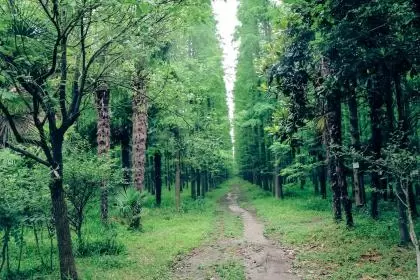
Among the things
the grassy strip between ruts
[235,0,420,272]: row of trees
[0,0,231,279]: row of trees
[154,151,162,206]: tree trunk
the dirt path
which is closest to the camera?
[0,0,231,279]: row of trees

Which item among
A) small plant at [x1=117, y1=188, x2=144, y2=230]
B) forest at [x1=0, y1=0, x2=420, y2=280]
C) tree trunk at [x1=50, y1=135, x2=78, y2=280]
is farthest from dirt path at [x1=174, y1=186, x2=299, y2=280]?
small plant at [x1=117, y1=188, x2=144, y2=230]

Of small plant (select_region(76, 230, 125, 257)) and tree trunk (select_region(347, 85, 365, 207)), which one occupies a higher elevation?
tree trunk (select_region(347, 85, 365, 207))

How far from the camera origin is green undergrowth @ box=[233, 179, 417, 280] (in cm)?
809

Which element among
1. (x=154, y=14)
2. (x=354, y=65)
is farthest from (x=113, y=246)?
(x=354, y=65)

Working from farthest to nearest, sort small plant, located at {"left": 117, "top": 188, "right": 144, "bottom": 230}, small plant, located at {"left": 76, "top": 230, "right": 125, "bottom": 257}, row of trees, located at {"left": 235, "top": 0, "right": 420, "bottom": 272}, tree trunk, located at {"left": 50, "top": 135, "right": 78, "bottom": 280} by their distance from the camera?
small plant, located at {"left": 117, "top": 188, "right": 144, "bottom": 230}
small plant, located at {"left": 76, "top": 230, "right": 125, "bottom": 257}
tree trunk, located at {"left": 50, "top": 135, "right": 78, "bottom": 280}
row of trees, located at {"left": 235, "top": 0, "right": 420, "bottom": 272}

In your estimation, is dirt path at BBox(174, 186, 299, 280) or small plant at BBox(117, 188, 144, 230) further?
small plant at BBox(117, 188, 144, 230)

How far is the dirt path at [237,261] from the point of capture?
8523mm

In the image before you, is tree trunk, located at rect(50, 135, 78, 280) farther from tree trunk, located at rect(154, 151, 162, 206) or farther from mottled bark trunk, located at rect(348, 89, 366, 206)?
tree trunk, located at rect(154, 151, 162, 206)

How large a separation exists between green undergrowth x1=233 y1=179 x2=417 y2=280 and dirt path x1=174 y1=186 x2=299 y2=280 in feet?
1.71

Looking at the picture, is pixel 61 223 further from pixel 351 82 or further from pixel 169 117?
pixel 169 117

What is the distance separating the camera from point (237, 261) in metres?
9.69

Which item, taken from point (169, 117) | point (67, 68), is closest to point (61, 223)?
point (67, 68)

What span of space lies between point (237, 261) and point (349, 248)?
3.19 m

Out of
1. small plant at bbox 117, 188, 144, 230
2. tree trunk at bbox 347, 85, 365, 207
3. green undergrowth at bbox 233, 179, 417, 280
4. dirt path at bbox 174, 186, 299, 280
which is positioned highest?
tree trunk at bbox 347, 85, 365, 207
